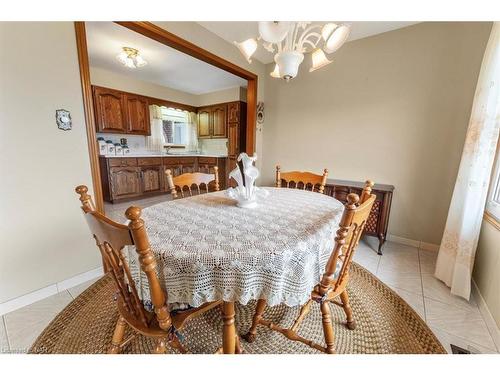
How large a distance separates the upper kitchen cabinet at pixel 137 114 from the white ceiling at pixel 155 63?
0.41 metres

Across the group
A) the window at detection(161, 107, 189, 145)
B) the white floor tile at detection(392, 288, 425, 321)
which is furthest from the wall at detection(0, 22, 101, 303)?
the window at detection(161, 107, 189, 145)

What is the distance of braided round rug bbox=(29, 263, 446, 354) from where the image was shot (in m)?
1.10

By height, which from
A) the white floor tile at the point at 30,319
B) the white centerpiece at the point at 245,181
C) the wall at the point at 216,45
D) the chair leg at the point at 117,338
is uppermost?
the wall at the point at 216,45

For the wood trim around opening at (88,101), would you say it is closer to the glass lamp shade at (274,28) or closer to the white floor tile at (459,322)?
the glass lamp shade at (274,28)

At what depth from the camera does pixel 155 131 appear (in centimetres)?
462

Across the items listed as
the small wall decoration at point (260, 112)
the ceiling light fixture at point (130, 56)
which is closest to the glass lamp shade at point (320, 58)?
the small wall decoration at point (260, 112)

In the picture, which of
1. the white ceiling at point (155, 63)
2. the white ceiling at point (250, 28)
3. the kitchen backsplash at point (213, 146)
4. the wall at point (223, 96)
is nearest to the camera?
the white ceiling at point (250, 28)

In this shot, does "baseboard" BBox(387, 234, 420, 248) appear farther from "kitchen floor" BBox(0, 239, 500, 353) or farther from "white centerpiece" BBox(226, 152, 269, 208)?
"white centerpiece" BBox(226, 152, 269, 208)

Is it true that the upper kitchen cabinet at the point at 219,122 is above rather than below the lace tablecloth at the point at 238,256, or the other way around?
above

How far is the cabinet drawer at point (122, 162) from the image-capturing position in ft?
11.8

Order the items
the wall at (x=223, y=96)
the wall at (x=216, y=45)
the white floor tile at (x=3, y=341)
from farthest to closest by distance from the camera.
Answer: the wall at (x=223, y=96), the wall at (x=216, y=45), the white floor tile at (x=3, y=341)
